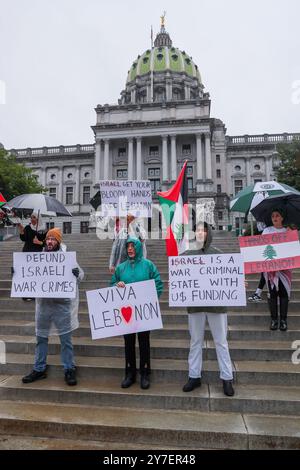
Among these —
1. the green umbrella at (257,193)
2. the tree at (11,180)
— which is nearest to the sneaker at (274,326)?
the green umbrella at (257,193)

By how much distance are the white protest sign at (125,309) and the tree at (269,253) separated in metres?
2.43

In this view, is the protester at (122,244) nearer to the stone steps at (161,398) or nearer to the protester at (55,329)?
the stone steps at (161,398)

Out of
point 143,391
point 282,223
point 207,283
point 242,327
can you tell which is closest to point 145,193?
point 282,223

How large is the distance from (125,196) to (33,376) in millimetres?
5235

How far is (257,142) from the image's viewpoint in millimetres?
57438

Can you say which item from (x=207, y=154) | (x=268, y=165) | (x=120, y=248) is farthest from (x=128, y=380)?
(x=268, y=165)

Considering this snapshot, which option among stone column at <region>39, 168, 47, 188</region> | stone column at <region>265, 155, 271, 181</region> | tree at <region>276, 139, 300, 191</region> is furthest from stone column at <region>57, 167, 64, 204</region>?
tree at <region>276, 139, 300, 191</region>

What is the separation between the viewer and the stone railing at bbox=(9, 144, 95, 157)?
61.3 metres

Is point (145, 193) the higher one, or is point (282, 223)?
point (145, 193)

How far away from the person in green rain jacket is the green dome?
78.5 metres

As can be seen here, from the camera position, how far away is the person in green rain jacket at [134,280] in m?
4.54

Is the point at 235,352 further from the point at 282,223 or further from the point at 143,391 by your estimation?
the point at 282,223

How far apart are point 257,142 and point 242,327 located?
5627 centimetres

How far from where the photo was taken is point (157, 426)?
3777 mm
